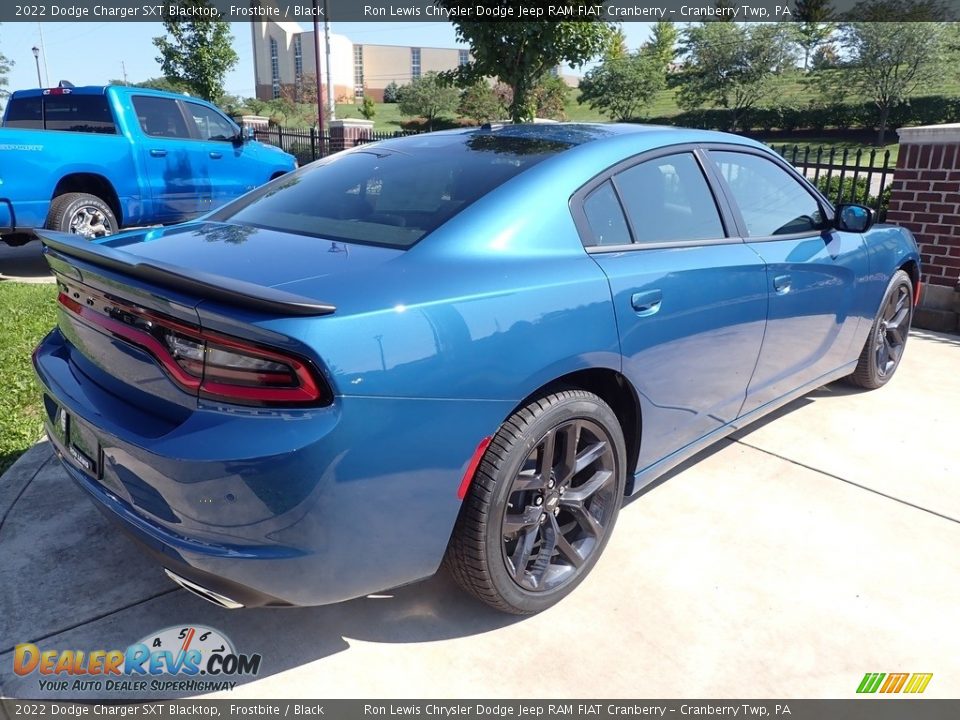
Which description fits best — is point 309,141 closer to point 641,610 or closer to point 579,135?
point 579,135

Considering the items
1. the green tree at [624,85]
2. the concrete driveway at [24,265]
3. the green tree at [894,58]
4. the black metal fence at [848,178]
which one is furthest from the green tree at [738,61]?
the concrete driveway at [24,265]

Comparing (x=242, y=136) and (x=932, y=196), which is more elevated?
(x=242, y=136)

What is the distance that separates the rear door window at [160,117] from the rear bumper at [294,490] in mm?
6985

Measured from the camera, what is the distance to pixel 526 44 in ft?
35.2

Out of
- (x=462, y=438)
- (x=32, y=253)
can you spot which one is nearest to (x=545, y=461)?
(x=462, y=438)

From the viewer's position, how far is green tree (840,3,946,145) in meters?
35.5

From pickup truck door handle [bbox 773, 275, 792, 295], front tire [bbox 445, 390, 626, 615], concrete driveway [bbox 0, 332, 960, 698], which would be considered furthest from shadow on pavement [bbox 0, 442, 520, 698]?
pickup truck door handle [bbox 773, 275, 792, 295]

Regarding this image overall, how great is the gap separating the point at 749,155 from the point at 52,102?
7591 mm

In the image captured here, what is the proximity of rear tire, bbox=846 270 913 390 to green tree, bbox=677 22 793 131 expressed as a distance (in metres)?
38.4

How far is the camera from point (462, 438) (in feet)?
6.77

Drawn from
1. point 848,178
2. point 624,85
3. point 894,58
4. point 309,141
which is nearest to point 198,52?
point 309,141

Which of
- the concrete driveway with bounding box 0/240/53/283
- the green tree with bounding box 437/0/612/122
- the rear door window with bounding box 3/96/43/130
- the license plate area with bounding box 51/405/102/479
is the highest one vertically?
the green tree with bounding box 437/0/612/122

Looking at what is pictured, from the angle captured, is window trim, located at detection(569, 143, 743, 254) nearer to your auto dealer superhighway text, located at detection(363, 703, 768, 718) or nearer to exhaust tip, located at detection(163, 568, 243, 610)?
your auto dealer superhighway text, located at detection(363, 703, 768, 718)

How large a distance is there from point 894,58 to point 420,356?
42.5 metres
